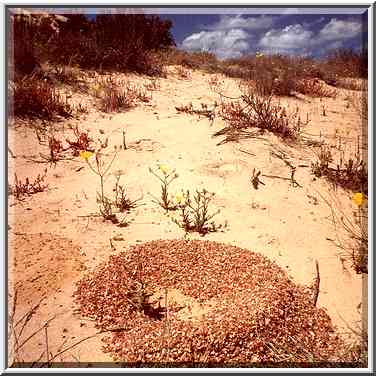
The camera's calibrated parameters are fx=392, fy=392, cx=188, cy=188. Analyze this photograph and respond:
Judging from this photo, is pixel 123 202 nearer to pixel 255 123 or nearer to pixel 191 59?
pixel 255 123

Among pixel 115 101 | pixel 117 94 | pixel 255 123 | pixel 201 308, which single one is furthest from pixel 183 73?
pixel 201 308

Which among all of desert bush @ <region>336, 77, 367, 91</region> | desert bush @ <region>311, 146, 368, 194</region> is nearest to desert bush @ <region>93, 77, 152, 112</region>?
desert bush @ <region>311, 146, 368, 194</region>

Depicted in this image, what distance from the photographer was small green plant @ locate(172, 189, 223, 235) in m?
2.97

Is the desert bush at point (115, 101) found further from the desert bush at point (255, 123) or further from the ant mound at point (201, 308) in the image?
the ant mound at point (201, 308)

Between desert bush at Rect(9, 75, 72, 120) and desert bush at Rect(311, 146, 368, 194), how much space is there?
293cm

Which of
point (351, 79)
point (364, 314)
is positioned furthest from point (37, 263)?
point (351, 79)

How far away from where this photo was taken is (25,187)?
10.9 feet

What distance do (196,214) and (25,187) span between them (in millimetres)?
1465

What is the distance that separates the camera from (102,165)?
3.79 m

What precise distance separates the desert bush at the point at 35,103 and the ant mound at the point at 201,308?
2566 millimetres

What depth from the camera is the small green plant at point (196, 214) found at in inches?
117

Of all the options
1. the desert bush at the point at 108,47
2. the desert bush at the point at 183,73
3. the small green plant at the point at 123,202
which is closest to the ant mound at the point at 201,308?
the small green plant at the point at 123,202

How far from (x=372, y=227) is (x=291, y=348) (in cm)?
88

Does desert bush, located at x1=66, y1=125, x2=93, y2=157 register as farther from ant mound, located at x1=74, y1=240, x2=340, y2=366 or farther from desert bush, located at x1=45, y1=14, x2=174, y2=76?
desert bush, located at x1=45, y1=14, x2=174, y2=76
